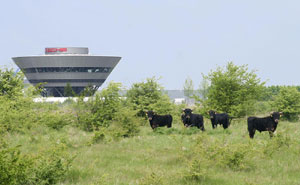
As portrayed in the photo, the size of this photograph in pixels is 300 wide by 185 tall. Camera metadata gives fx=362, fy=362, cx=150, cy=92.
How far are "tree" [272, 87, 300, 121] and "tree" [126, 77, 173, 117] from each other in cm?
1472

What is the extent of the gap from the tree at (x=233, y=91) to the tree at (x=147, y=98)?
4314mm

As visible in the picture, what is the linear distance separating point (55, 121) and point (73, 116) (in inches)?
56.3

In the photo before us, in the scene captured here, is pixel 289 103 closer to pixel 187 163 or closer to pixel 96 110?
pixel 96 110

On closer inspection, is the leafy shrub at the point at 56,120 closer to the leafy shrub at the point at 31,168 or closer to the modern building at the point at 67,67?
the leafy shrub at the point at 31,168

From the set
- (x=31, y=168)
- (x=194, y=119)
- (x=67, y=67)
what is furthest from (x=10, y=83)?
(x=67, y=67)

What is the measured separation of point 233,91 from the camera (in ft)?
106

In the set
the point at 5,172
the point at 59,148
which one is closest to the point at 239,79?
the point at 59,148

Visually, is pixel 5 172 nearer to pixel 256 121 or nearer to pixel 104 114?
pixel 256 121

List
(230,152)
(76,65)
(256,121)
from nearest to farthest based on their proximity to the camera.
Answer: (230,152), (256,121), (76,65)

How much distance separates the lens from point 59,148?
33.7 ft

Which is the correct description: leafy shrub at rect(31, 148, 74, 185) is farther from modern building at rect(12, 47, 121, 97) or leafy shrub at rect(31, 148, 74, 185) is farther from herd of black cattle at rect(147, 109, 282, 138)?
modern building at rect(12, 47, 121, 97)

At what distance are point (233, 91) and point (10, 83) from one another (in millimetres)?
19325

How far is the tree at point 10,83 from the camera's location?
1170 inches

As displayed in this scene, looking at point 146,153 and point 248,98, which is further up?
point 248,98
